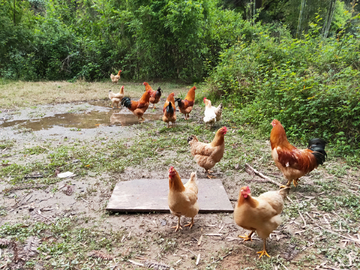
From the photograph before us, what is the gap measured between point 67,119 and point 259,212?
720cm

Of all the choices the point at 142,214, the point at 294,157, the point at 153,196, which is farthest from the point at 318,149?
the point at 142,214

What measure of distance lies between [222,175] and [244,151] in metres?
1.20

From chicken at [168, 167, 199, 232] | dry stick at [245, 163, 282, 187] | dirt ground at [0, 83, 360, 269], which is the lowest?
dirt ground at [0, 83, 360, 269]

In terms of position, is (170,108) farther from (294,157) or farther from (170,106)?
(294,157)

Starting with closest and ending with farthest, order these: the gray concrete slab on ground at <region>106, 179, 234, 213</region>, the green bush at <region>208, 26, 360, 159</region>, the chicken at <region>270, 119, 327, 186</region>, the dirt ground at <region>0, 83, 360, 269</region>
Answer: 1. the dirt ground at <region>0, 83, 360, 269</region>
2. the gray concrete slab on ground at <region>106, 179, 234, 213</region>
3. the chicken at <region>270, 119, 327, 186</region>
4. the green bush at <region>208, 26, 360, 159</region>

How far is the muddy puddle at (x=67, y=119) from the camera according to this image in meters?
6.61

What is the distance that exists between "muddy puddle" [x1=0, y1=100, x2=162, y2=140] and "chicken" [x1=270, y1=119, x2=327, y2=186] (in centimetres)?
478

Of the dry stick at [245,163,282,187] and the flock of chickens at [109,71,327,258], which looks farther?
the dry stick at [245,163,282,187]

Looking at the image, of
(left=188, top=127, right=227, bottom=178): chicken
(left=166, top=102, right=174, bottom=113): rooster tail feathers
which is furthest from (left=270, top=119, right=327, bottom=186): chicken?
(left=166, top=102, right=174, bottom=113): rooster tail feathers

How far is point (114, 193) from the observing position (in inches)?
146

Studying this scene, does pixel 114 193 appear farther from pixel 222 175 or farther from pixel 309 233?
pixel 309 233

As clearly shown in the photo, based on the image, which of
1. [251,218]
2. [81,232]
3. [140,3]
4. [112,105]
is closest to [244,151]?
[251,218]

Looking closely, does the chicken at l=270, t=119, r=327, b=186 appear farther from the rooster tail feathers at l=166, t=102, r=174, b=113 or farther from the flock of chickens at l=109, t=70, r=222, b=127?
the rooster tail feathers at l=166, t=102, r=174, b=113

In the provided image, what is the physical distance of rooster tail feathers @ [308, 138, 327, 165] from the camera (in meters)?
3.73
